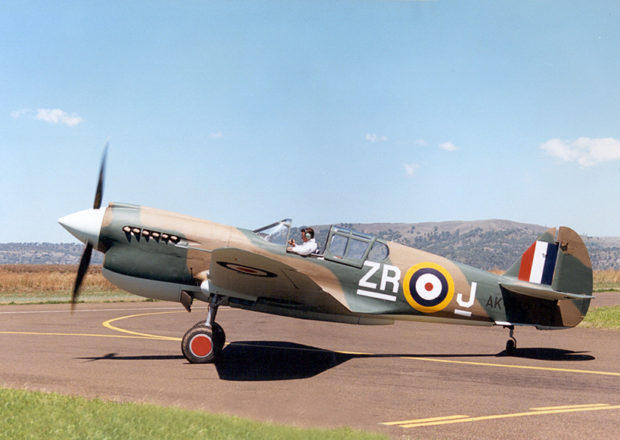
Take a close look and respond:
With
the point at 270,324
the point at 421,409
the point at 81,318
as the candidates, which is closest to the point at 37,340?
A: the point at 81,318

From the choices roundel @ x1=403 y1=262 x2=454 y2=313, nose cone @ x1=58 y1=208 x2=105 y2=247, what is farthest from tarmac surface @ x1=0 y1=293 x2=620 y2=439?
nose cone @ x1=58 y1=208 x2=105 y2=247

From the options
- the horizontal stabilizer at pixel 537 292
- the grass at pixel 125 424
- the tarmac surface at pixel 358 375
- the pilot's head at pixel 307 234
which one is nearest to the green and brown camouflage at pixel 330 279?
the horizontal stabilizer at pixel 537 292

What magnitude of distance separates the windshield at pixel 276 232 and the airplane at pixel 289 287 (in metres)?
0.02

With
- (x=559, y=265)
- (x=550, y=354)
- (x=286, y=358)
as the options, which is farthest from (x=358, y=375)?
(x=559, y=265)

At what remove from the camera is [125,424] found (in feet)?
17.8

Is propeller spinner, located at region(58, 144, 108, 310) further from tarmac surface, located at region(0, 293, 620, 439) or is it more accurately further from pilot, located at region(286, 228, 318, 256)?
pilot, located at region(286, 228, 318, 256)

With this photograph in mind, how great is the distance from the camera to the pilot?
1020 centimetres

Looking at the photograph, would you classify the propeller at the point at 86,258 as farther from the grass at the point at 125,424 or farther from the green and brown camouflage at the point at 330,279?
the grass at the point at 125,424

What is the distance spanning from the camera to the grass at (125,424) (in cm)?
520

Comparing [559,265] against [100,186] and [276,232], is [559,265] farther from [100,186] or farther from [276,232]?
[100,186]

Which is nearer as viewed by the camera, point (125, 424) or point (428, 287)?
point (125, 424)

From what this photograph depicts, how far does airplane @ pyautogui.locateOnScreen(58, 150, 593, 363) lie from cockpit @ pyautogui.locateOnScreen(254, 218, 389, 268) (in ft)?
0.06

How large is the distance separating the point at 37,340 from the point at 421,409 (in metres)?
8.90

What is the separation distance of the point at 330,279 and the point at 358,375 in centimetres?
197
